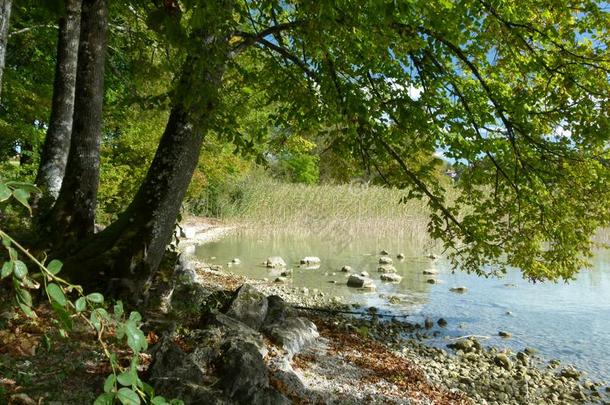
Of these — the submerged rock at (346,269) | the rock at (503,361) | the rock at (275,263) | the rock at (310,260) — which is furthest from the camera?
the rock at (310,260)

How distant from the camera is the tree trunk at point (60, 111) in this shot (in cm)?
752

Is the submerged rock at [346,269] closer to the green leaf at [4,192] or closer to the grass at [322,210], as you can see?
the grass at [322,210]

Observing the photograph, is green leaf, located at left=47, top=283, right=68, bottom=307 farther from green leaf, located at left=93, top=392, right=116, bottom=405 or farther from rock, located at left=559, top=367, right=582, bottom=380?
rock, located at left=559, top=367, right=582, bottom=380

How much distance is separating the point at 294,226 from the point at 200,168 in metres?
6.78

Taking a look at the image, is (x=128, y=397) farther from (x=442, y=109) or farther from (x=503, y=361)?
(x=503, y=361)

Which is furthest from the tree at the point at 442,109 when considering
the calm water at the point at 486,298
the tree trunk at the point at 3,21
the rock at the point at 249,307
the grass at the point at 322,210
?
the grass at the point at 322,210

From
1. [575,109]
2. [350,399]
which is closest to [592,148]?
[575,109]

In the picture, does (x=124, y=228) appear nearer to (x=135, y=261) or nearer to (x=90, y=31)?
(x=135, y=261)

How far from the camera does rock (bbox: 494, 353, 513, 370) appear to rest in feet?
24.3

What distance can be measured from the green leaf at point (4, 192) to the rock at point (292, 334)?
511 centimetres

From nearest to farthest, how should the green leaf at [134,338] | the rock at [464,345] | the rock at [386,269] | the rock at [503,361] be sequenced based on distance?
the green leaf at [134,338] → the rock at [503,361] → the rock at [464,345] → the rock at [386,269]

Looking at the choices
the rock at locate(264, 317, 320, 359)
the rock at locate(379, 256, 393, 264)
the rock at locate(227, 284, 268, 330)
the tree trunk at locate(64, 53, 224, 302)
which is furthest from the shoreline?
the rock at locate(379, 256, 393, 264)

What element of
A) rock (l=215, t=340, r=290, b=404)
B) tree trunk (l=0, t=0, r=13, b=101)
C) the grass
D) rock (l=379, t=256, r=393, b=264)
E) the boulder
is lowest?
the boulder

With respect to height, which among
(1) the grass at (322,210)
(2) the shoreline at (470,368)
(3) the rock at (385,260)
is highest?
(1) the grass at (322,210)
